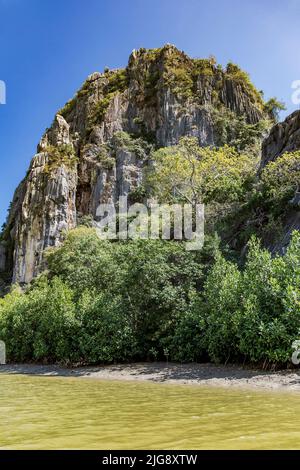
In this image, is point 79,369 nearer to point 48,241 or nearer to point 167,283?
point 167,283

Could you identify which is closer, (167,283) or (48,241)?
(167,283)

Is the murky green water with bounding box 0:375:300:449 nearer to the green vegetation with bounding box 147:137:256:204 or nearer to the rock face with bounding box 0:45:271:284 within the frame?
the green vegetation with bounding box 147:137:256:204

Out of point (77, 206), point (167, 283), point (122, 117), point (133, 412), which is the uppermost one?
point (122, 117)

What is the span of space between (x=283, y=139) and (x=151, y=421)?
1053 inches

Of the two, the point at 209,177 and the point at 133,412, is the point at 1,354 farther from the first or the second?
the point at 133,412

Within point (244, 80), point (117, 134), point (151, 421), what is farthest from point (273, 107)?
point (151, 421)

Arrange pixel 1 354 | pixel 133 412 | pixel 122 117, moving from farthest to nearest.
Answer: pixel 122 117, pixel 1 354, pixel 133 412

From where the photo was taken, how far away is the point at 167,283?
19.3m

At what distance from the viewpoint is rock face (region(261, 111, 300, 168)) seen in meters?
28.2

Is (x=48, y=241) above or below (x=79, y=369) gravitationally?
above

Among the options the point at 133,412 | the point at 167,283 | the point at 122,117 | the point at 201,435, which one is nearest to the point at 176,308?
the point at 167,283

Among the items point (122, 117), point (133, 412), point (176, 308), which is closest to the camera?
point (133, 412)

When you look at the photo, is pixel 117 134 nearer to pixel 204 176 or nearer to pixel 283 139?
pixel 204 176

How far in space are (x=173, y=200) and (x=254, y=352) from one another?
1910cm
